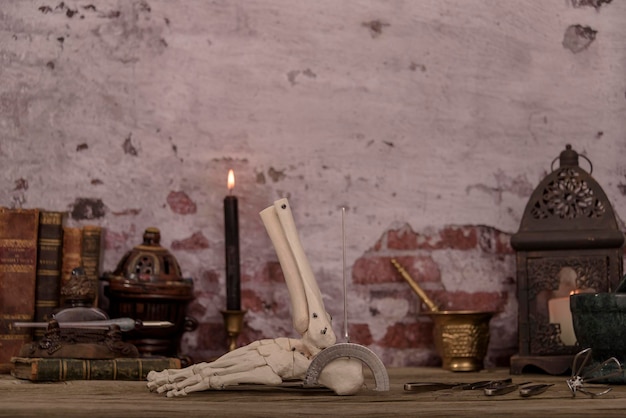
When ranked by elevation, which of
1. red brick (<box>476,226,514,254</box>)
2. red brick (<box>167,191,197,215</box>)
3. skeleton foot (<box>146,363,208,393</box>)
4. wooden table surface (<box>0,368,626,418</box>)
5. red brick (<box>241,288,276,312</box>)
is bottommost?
wooden table surface (<box>0,368,626,418</box>)

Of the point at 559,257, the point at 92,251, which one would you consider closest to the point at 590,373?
the point at 559,257

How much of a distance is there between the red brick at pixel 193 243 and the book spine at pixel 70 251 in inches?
11.1

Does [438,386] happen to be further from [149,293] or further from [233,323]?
[149,293]

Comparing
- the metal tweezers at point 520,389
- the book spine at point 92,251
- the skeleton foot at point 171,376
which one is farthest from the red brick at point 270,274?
the metal tweezers at point 520,389

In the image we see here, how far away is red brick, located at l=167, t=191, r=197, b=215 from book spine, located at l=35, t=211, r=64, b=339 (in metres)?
0.34

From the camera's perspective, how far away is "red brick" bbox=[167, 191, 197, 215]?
2.37 metres

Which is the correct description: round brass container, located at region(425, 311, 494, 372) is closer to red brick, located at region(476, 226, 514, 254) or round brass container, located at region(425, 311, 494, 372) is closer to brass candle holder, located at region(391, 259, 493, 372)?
brass candle holder, located at region(391, 259, 493, 372)

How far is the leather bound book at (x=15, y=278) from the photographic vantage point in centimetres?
205

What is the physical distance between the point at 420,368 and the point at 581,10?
110 cm

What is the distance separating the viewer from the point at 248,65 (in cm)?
241

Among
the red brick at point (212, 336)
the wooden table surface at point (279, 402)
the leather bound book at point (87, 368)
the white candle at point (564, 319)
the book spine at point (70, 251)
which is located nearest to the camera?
the wooden table surface at point (279, 402)

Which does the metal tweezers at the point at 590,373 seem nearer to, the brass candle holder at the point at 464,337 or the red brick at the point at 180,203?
the brass candle holder at the point at 464,337

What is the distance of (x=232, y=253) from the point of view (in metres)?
2.17

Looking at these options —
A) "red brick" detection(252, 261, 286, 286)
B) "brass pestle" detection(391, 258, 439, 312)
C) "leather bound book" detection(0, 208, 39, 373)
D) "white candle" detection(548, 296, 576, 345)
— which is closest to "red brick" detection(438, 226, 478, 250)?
"brass pestle" detection(391, 258, 439, 312)
